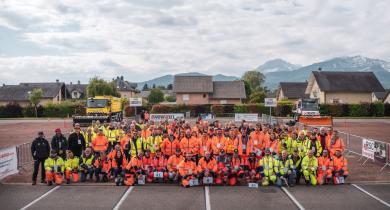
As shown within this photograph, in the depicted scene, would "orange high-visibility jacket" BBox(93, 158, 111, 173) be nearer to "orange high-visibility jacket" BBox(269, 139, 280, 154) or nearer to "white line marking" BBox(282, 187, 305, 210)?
"orange high-visibility jacket" BBox(269, 139, 280, 154)

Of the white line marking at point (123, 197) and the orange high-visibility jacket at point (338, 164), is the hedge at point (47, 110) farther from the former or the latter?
the orange high-visibility jacket at point (338, 164)

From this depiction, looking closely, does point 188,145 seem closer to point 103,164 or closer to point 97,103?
point 103,164

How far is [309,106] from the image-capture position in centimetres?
3672

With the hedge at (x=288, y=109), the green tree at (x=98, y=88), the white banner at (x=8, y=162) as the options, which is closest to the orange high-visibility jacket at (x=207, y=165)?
the white banner at (x=8, y=162)

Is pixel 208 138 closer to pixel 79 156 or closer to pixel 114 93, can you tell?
pixel 79 156

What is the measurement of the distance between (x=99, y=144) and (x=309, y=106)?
26522 millimetres

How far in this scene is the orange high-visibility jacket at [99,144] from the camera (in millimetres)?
14664

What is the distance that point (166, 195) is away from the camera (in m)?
11.8

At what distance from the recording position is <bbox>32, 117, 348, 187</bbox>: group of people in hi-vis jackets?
13156 mm

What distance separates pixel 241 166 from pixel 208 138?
5.76 feet

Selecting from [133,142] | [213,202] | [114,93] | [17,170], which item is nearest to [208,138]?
[133,142]

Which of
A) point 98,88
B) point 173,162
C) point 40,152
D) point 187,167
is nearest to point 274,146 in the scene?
point 187,167

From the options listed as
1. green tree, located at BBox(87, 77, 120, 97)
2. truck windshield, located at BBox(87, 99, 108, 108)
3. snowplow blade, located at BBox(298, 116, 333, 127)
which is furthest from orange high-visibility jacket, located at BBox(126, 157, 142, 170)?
green tree, located at BBox(87, 77, 120, 97)

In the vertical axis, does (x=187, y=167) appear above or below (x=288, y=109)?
below
